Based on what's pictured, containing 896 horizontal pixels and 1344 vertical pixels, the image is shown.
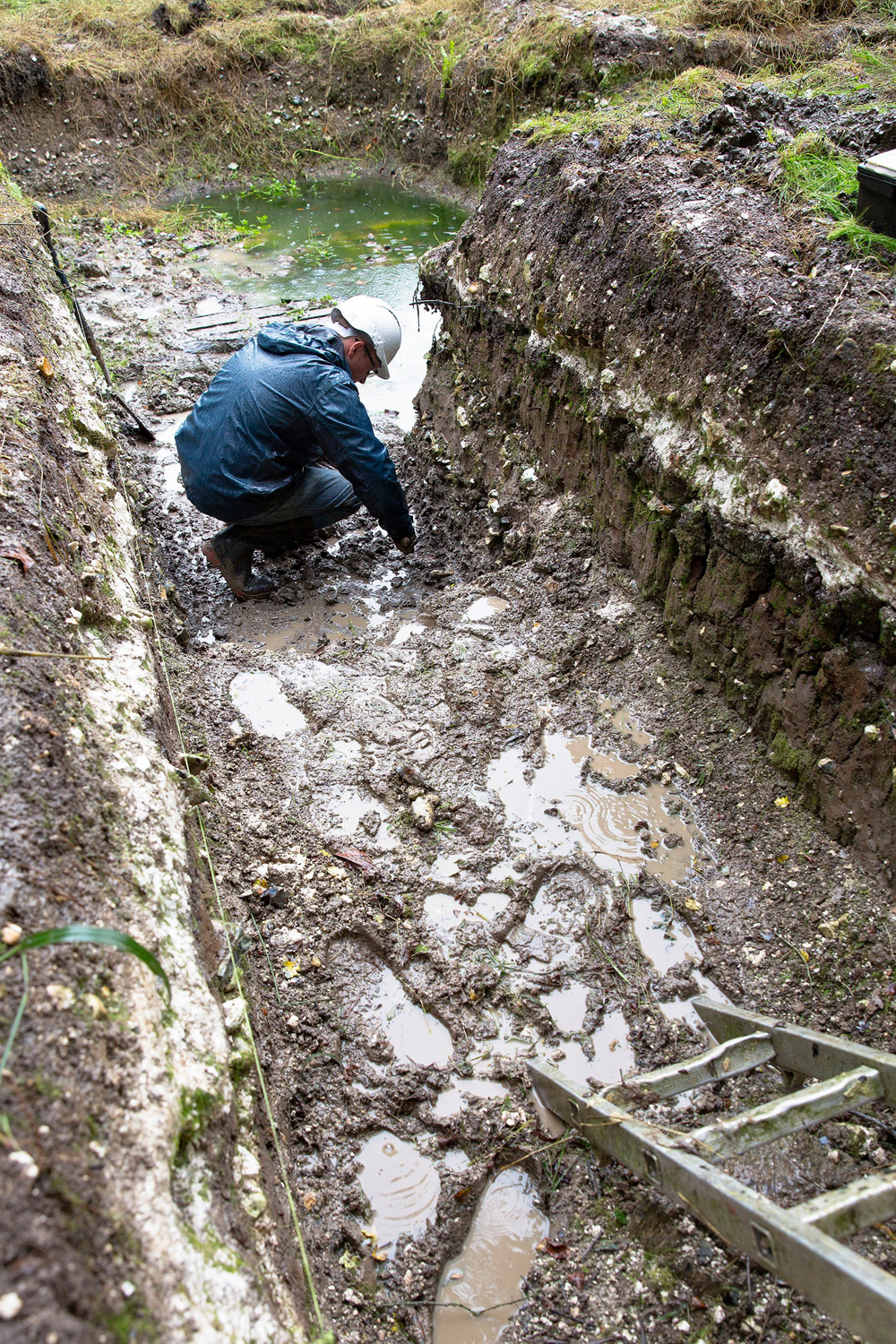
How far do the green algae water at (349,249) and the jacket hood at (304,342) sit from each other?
67.3 inches

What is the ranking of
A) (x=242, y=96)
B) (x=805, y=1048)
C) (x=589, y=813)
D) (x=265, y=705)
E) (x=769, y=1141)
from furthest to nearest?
(x=242, y=96), (x=265, y=705), (x=589, y=813), (x=805, y=1048), (x=769, y=1141)

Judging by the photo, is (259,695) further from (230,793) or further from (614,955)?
(614,955)

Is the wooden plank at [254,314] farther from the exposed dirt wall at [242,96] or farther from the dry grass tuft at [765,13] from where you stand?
the dry grass tuft at [765,13]

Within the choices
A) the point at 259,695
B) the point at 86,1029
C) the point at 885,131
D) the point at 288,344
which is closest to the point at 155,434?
the point at 288,344

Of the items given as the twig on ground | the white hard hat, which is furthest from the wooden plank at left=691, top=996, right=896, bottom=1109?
the white hard hat

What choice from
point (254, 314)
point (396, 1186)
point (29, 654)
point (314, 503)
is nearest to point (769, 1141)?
point (396, 1186)

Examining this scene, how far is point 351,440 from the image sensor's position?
3.92 metres

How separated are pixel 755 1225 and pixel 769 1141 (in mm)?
297

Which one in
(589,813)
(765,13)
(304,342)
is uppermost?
(765,13)

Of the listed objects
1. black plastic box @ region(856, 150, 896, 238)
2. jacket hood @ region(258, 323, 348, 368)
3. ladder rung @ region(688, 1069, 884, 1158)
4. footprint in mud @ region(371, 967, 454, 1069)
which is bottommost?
footprint in mud @ region(371, 967, 454, 1069)

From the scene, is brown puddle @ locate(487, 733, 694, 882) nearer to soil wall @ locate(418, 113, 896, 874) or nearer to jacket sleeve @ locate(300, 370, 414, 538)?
soil wall @ locate(418, 113, 896, 874)

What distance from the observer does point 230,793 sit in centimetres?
291

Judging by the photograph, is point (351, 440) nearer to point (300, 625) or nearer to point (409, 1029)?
point (300, 625)

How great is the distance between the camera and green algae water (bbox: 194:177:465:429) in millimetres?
6391
